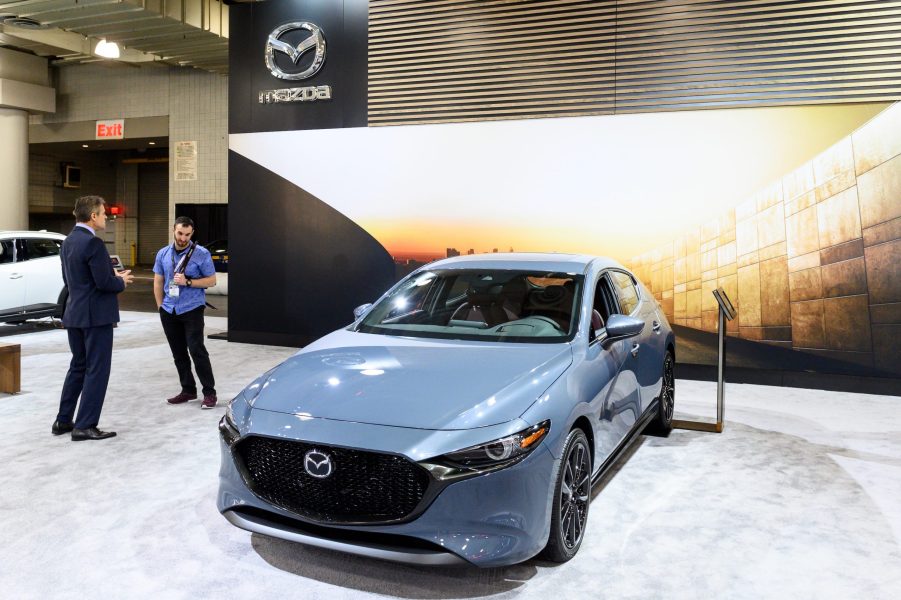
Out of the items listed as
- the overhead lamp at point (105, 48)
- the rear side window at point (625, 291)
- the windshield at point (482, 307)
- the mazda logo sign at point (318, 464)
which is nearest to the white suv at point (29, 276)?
the overhead lamp at point (105, 48)

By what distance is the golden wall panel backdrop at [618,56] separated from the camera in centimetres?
684

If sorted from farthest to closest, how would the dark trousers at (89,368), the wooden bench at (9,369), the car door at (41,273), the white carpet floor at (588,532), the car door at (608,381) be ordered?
the car door at (41,273)
the wooden bench at (9,369)
the dark trousers at (89,368)
the car door at (608,381)
the white carpet floor at (588,532)

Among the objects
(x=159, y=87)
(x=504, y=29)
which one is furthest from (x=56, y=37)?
(x=504, y=29)

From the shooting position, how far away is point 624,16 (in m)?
7.57

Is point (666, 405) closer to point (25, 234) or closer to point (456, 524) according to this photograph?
point (456, 524)

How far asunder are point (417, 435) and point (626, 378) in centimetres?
169

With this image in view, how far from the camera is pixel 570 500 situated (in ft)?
9.87

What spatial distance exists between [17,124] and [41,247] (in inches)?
379

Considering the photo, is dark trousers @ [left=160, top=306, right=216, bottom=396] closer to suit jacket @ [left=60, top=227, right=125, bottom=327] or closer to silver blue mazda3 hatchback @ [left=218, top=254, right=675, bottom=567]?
suit jacket @ [left=60, top=227, right=125, bottom=327]

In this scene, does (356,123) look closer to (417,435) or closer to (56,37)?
(417,435)

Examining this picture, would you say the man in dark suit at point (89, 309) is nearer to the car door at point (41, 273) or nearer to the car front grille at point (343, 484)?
the car front grille at point (343, 484)

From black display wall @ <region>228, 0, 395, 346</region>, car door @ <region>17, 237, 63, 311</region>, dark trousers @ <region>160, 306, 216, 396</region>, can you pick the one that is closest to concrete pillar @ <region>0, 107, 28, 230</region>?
car door @ <region>17, 237, 63, 311</region>

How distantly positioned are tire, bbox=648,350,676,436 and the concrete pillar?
1712 cm

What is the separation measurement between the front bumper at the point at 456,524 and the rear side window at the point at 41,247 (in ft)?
29.0
